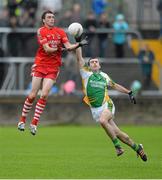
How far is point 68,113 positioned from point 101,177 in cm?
1575

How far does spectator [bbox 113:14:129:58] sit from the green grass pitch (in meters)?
3.73

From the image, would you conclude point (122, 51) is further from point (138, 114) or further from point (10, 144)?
point (10, 144)

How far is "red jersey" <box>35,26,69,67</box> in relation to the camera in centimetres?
1894

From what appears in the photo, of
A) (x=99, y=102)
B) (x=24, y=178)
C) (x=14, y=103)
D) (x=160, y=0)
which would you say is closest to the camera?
(x=24, y=178)

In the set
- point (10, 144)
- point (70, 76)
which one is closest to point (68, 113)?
point (70, 76)

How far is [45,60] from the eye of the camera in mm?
19250

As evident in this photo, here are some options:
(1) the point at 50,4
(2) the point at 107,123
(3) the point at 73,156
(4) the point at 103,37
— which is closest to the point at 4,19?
(1) the point at 50,4

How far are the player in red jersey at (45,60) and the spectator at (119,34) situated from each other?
11472mm

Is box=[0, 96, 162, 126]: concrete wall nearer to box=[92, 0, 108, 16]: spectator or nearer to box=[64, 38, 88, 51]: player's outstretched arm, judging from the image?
box=[92, 0, 108, 16]: spectator

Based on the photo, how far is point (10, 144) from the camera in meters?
21.8

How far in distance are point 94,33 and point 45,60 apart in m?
11.3

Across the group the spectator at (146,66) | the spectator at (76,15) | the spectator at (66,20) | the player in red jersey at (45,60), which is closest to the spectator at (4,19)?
the spectator at (66,20)

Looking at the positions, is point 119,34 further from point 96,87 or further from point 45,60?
point 96,87

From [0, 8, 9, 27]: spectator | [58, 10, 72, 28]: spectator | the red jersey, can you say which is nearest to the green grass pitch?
the red jersey
